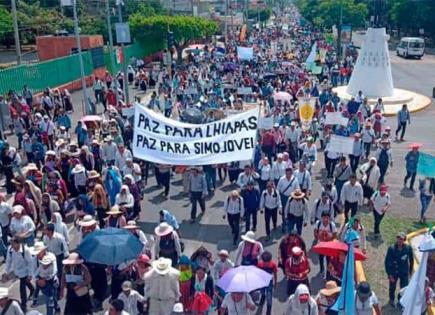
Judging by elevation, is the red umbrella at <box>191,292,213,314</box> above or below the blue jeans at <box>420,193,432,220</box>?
above

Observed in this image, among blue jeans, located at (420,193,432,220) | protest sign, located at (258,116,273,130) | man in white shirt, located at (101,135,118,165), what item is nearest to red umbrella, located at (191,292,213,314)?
blue jeans, located at (420,193,432,220)

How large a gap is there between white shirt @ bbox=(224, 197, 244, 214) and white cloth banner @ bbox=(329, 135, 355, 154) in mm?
4156

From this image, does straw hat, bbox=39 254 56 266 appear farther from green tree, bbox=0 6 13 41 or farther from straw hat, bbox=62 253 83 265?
green tree, bbox=0 6 13 41

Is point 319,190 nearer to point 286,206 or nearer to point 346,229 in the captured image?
point 286,206

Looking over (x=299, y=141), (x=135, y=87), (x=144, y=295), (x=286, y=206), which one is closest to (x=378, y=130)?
(x=299, y=141)

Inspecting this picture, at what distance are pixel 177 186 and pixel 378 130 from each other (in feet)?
22.3

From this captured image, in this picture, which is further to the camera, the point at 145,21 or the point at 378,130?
the point at 145,21

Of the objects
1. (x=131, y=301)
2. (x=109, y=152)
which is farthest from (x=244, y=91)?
(x=131, y=301)

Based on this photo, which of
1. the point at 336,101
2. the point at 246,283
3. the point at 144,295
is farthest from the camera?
the point at 336,101

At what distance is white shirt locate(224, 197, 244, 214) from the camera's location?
11.6 m

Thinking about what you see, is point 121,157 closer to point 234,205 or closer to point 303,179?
point 234,205

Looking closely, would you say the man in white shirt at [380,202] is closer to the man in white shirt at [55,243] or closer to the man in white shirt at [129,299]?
the man in white shirt at [129,299]

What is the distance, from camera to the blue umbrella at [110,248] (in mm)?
8539

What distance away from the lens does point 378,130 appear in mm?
18781
